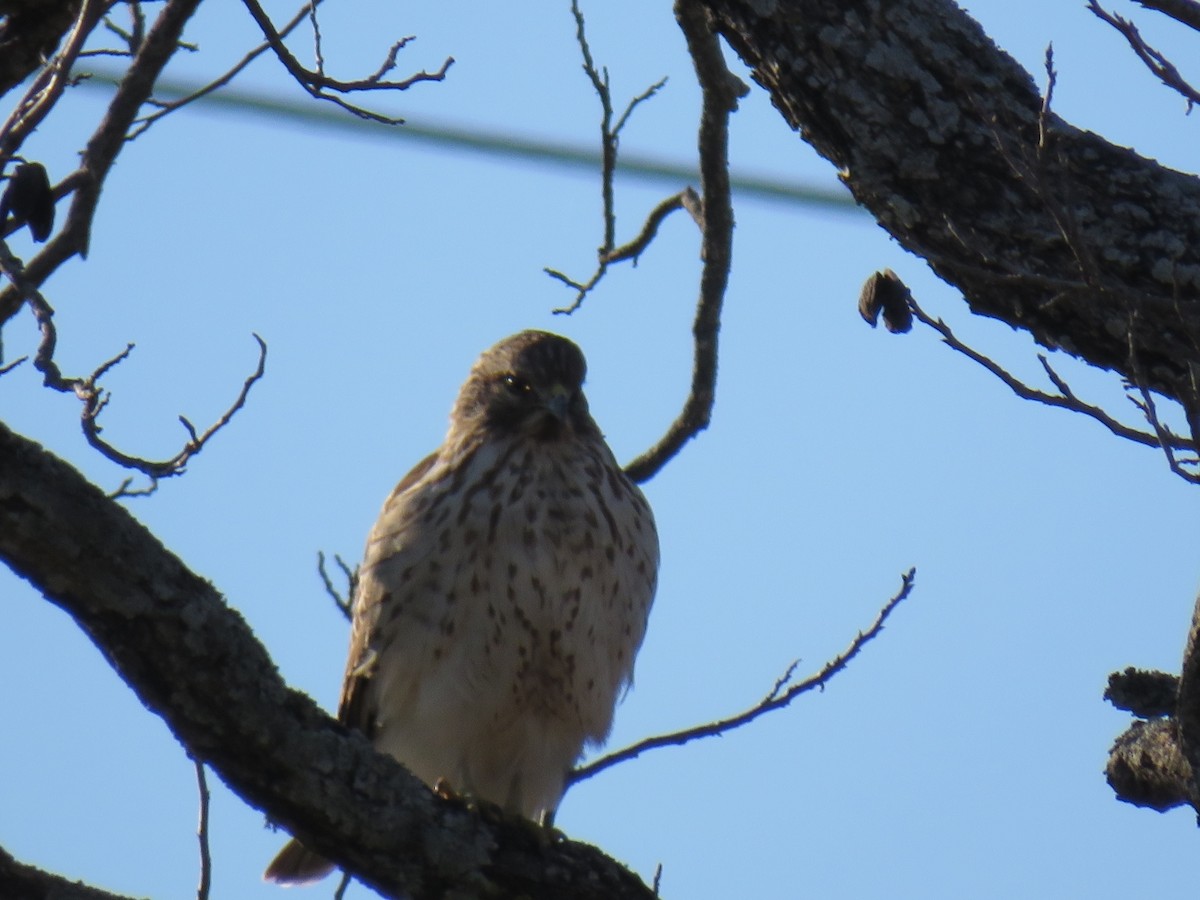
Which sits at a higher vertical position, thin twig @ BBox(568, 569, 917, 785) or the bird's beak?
the bird's beak

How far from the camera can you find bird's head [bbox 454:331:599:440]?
5.24m

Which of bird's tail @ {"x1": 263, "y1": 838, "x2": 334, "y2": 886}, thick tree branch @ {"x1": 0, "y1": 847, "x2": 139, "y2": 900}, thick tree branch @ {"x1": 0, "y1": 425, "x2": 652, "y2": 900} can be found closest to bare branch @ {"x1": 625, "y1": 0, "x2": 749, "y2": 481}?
bird's tail @ {"x1": 263, "y1": 838, "x2": 334, "y2": 886}

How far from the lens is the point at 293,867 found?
4.95 meters

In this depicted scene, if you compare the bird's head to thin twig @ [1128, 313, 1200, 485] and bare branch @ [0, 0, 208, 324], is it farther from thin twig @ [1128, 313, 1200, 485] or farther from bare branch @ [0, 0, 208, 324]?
thin twig @ [1128, 313, 1200, 485]

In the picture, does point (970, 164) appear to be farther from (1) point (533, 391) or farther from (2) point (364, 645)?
(2) point (364, 645)

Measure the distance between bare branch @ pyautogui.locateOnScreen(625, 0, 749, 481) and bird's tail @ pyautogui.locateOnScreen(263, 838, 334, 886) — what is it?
1.53 meters

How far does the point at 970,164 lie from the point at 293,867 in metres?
2.86

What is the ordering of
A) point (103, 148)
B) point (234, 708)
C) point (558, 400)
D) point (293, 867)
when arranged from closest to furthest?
point (234, 708) < point (103, 148) < point (293, 867) < point (558, 400)

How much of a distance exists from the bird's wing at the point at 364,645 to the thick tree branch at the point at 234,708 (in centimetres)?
169

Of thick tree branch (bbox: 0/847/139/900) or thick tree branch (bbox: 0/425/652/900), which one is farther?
thick tree branch (bbox: 0/847/139/900)

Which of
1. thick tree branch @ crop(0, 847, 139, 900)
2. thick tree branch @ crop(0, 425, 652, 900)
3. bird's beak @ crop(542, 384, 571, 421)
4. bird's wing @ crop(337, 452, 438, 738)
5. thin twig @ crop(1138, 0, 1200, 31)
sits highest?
bird's beak @ crop(542, 384, 571, 421)

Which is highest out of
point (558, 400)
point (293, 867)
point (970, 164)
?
point (558, 400)

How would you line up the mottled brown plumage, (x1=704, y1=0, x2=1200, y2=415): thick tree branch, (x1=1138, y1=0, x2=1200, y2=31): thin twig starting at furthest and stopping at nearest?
the mottled brown plumage < (x1=704, y1=0, x2=1200, y2=415): thick tree branch < (x1=1138, y1=0, x2=1200, y2=31): thin twig

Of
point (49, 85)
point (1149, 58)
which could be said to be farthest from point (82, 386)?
point (1149, 58)
